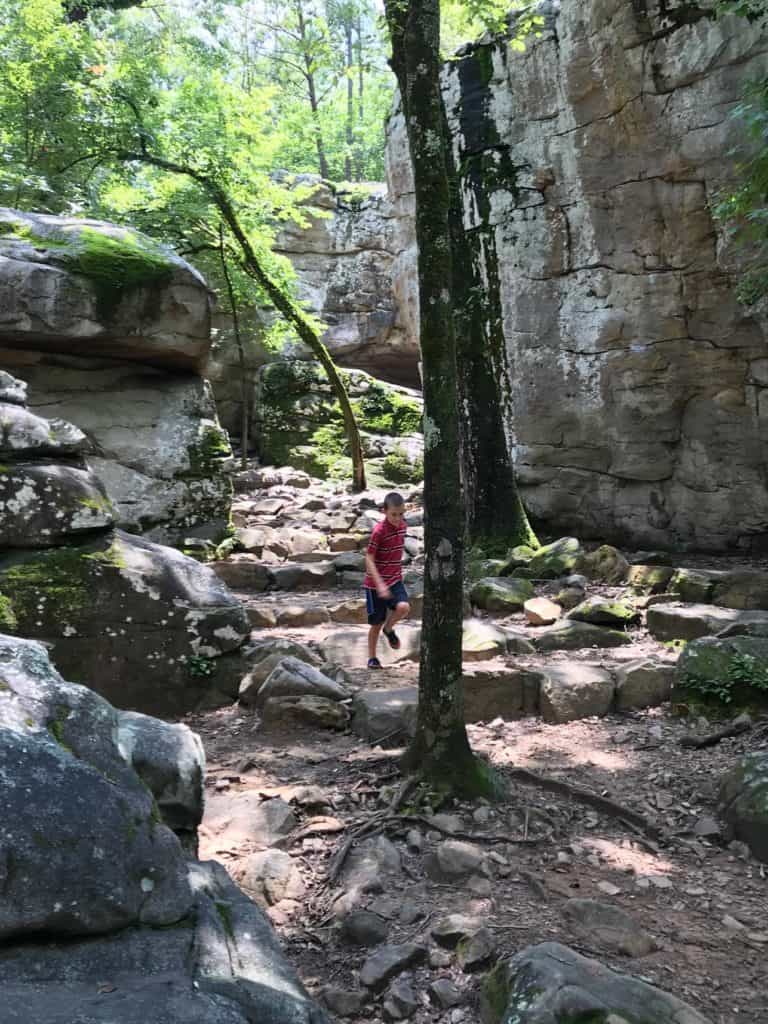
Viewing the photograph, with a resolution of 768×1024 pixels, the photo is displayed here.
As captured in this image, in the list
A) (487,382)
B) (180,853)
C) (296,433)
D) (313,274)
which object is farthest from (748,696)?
(313,274)

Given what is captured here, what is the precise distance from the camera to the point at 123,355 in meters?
9.41

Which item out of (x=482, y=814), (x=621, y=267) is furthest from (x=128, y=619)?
(x=621, y=267)

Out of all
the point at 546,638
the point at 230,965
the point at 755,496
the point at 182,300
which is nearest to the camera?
the point at 230,965

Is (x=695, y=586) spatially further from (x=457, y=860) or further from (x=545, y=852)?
(x=457, y=860)

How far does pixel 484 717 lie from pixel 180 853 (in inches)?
135

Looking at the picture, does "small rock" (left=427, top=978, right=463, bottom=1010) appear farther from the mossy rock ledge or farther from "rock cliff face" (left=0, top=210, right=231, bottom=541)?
the mossy rock ledge

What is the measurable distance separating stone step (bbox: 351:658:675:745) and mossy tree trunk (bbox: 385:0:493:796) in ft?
3.49

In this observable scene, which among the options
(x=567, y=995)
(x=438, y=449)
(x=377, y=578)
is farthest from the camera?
(x=377, y=578)

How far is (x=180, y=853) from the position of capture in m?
2.24

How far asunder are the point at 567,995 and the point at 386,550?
4.17m

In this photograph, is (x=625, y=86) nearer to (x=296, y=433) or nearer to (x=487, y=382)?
(x=487, y=382)

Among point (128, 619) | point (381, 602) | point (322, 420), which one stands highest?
point (322, 420)

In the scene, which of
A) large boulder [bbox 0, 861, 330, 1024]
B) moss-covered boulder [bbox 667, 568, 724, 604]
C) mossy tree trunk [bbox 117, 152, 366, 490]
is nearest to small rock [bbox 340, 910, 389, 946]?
large boulder [bbox 0, 861, 330, 1024]

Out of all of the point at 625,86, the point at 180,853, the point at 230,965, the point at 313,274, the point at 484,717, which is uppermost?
the point at 313,274
